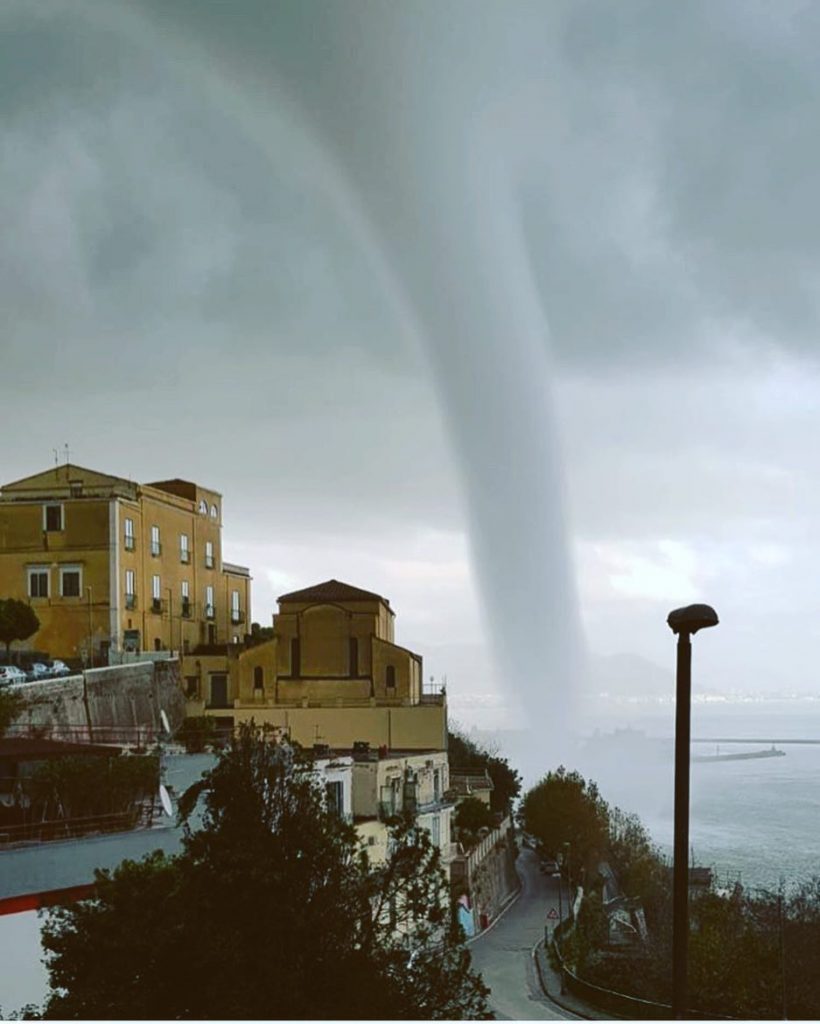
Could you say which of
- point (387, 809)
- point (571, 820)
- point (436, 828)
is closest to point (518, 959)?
point (436, 828)

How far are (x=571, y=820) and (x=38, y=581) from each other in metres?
12.2

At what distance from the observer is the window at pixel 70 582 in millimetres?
16156

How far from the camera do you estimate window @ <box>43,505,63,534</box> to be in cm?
1622

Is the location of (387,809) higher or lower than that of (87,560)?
lower

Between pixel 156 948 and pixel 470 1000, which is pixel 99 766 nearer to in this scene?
pixel 156 948

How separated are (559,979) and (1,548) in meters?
8.86

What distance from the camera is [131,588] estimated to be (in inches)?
653

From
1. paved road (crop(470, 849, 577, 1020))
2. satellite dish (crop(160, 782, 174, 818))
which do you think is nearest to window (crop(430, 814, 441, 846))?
paved road (crop(470, 849, 577, 1020))

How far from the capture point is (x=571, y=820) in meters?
23.9

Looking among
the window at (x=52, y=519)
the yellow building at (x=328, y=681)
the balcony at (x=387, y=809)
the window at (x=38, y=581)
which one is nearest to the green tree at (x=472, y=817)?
the yellow building at (x=328, y=681)

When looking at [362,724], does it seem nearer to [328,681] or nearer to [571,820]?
[328,681]

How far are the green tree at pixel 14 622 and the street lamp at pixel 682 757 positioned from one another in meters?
12.0

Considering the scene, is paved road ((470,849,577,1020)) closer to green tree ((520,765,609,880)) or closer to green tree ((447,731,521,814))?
green tree ((520,765,609,880))

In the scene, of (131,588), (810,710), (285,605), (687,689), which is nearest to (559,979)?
(285,605)
